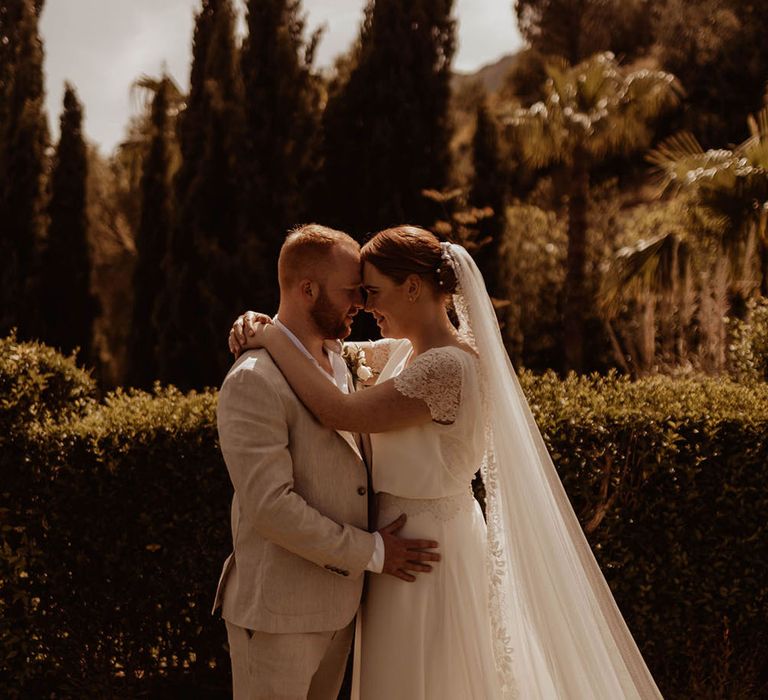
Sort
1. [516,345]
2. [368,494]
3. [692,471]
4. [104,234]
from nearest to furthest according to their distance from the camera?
[368,494]
[692,471]
[516,345]
[104,234]

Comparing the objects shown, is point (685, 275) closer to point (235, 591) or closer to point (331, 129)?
point (331, 129)

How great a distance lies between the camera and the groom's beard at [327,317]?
2916mm

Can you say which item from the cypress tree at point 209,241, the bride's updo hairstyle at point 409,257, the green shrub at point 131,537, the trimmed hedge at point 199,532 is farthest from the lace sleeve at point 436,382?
the cypress tree at point 209,241

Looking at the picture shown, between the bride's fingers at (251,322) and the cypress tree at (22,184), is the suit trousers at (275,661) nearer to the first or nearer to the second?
the bride's fingers at (251,322)

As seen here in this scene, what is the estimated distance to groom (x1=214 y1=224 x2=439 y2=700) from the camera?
264cm

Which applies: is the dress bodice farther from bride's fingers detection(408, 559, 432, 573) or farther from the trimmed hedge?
the trimmed hedge

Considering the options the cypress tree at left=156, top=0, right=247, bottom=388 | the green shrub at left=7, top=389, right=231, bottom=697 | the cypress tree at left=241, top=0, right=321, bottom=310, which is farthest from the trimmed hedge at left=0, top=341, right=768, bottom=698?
the cypress tree at left=241, top=0, right=321, bottom=310

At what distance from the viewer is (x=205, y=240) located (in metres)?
12.5

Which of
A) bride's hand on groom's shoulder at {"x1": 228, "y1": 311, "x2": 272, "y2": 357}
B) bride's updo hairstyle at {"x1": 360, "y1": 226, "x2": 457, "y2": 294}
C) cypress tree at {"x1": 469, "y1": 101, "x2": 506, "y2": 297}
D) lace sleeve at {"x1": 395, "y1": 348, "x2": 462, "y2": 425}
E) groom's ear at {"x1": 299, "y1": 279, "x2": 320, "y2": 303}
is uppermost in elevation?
cypress tree at {"x1": 469, "y1": 101, "x2": 506, "y2": 297}

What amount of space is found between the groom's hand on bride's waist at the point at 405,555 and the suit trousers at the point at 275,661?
31 centimetres

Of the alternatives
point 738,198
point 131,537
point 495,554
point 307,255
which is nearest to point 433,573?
point 495,554

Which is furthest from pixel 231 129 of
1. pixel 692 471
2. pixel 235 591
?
pixel 235 591

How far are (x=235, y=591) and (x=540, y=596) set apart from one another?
1078mm

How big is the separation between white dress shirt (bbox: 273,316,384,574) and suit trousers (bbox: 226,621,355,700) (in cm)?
29
